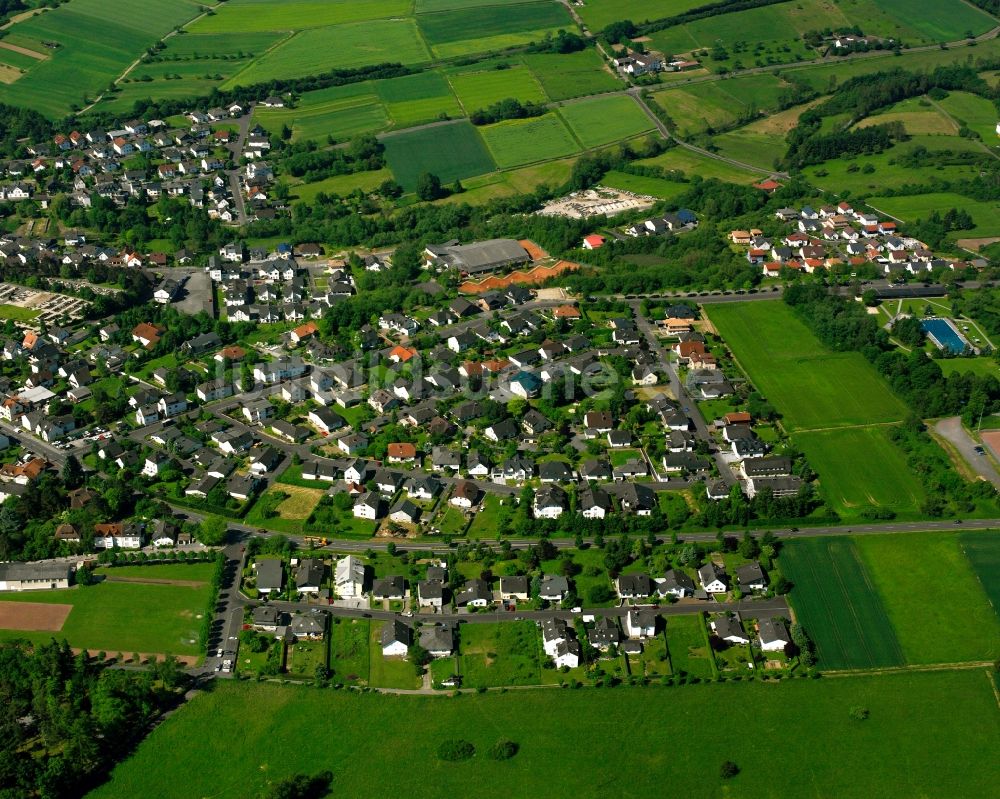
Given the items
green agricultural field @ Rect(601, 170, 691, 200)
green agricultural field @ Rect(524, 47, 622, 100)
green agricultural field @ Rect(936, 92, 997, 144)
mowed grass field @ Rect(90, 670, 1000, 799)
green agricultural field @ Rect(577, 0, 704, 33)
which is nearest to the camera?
mowed grass field @ Rect(90, 670, 1000, 799)

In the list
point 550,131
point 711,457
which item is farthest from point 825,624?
point 550,131

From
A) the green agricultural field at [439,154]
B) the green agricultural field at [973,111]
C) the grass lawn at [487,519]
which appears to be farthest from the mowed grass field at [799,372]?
the green agricultural field at [973,111]

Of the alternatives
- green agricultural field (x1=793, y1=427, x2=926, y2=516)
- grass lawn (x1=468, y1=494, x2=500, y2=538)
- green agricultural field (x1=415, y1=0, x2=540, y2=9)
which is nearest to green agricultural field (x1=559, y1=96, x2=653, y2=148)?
green agricultural field (x1=415, y1=0, x2=540, y2=9)

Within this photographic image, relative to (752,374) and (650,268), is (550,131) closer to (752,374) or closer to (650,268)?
(650,268)

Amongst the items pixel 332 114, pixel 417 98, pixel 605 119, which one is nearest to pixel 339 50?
pixel 417 98

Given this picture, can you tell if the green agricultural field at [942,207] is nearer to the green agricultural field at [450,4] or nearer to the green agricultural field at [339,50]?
the green agricultural field at [339,50]

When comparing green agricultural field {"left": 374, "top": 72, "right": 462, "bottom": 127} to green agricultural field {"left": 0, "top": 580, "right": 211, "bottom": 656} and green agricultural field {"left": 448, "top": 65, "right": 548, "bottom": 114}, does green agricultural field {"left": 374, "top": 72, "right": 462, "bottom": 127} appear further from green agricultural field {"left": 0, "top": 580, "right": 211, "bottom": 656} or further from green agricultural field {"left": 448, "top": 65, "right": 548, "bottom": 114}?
green agricultural field {"left": 0, "top": 580, "right": 211, "bottom": 656}
